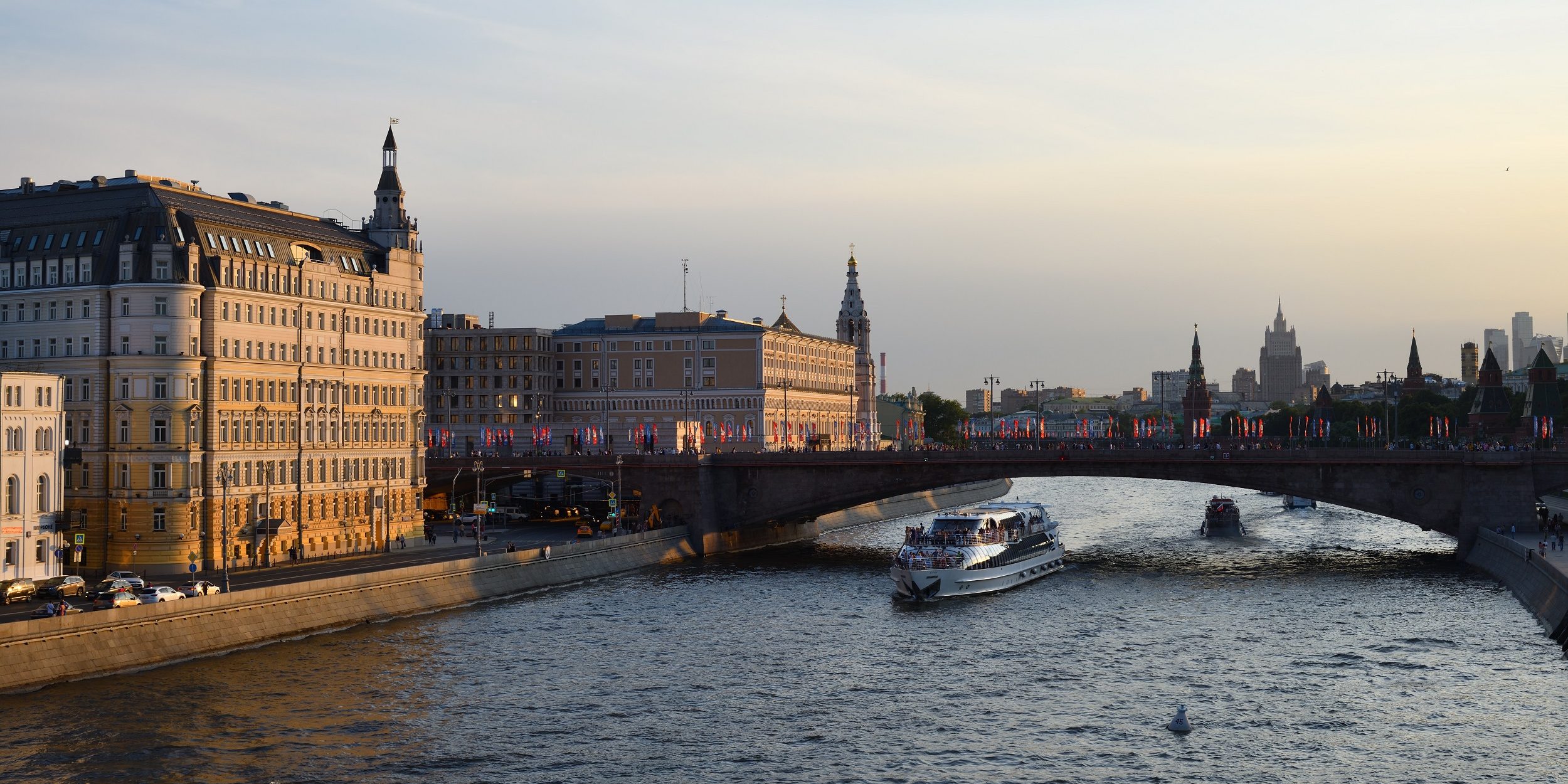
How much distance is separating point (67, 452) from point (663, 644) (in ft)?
137

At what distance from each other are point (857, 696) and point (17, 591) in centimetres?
4593

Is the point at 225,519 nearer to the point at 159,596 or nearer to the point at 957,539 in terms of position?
the point at 159,596

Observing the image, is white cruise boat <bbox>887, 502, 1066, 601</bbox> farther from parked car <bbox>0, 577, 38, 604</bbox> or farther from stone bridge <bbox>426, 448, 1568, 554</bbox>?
parked car <bbox>0, 577, 38, 604</bbox>

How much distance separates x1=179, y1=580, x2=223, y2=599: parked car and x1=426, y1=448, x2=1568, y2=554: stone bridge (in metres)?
54.8

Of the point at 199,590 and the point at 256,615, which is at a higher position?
the point at 199,590

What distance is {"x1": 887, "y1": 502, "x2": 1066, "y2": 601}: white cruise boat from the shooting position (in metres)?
114

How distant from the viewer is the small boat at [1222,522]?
166625 millimetres

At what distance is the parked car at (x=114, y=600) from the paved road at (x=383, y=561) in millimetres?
1998

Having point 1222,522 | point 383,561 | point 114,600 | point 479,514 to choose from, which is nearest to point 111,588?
point 114,600

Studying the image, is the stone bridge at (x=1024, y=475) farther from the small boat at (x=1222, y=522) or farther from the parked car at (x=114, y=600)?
the parked car at (x=114, y=600)

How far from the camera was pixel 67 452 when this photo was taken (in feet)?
338

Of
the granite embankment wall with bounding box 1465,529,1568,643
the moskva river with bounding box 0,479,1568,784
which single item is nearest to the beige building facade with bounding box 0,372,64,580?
the moskva river with bounding box 0,479,1568,784

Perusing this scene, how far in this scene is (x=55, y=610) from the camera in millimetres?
79688

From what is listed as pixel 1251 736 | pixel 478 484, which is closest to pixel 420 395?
pixel 478 484
